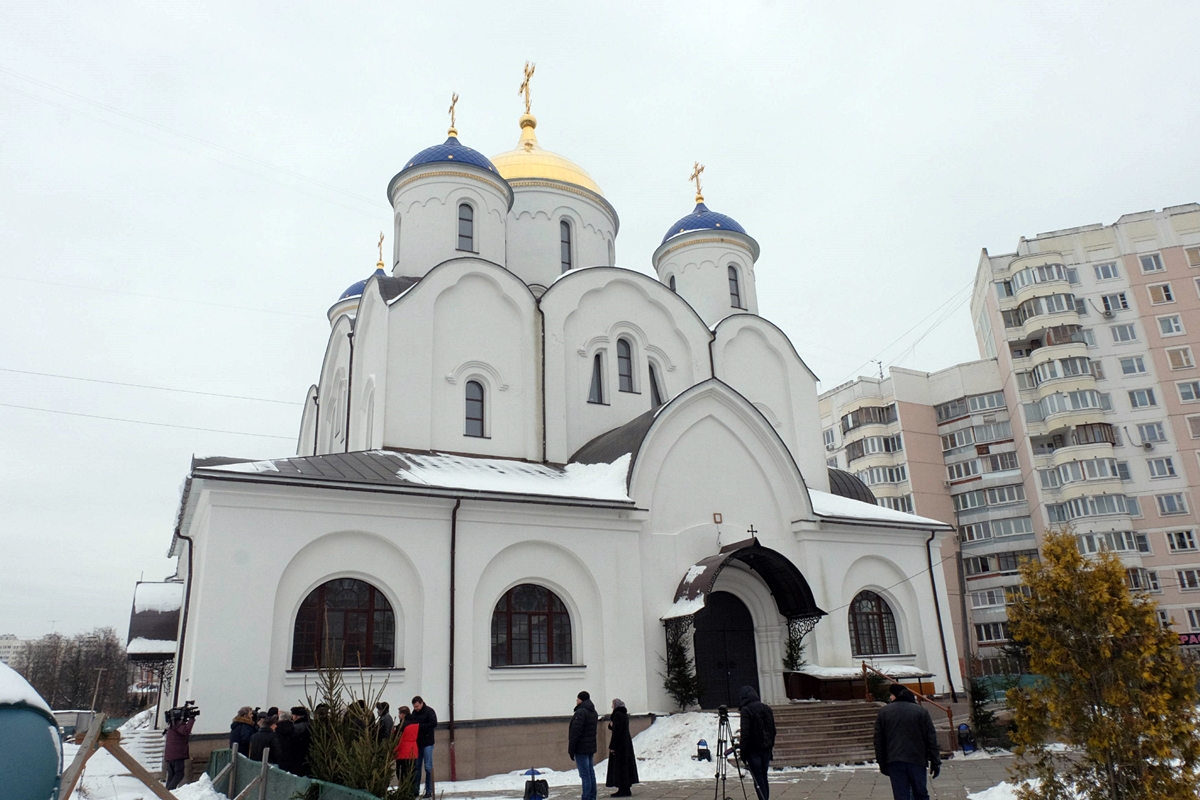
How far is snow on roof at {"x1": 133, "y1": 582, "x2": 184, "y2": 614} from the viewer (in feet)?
57.3

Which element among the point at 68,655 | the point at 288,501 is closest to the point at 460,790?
the point at 288,501

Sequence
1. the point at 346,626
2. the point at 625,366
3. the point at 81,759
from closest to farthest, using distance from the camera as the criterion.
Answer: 1. the point at 81,759
2. the point at 346,626
3. the point at 625,366

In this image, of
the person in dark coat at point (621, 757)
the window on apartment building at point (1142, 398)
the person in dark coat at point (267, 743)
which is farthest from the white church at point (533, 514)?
the window on apartment building at point (1142, 398)

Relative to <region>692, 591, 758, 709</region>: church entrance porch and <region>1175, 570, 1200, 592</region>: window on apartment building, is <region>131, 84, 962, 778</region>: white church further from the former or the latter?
<region>1175, 570, 1200, 592</region>: window on apartment building

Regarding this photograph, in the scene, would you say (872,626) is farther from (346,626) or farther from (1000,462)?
(1000,462)

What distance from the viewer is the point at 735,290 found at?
77.0 feet

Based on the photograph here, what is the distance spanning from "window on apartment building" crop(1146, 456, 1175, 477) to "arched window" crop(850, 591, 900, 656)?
21.9 metres

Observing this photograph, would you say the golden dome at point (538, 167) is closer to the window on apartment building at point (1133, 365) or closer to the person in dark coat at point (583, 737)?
the person in dark coat at point (583, 737)

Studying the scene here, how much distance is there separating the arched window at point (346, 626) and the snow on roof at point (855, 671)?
770 cm

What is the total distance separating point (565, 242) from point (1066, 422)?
2395 centimetres

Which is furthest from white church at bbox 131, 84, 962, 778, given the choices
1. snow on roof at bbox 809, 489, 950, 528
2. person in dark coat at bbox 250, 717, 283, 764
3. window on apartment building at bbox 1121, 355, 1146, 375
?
window on apartment building at bbox 1121, 355, 1146, 375

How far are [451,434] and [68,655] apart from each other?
77192mm

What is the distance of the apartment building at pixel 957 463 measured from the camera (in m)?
36.6

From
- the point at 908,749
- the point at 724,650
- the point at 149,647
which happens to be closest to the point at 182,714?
the point at 149,647
